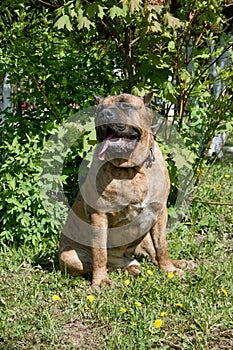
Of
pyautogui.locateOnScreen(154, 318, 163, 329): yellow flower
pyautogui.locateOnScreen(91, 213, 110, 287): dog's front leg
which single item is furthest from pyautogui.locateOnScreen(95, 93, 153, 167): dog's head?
pyautogui.locateOnScreen(154, 318, 163, 329): yellow flower

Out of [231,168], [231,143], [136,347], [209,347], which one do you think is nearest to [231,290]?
[209,347]

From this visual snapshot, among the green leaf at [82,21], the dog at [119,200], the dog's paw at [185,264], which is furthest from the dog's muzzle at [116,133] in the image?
the dog's paw at [185,264]

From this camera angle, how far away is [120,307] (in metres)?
4.05

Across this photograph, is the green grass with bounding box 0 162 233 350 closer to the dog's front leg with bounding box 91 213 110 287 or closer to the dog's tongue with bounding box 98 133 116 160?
the dog's front leg with bounding box 91 213 110 287

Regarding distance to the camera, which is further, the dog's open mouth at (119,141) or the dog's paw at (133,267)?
the dog's paw at (133,267)

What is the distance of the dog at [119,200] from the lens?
157 inches

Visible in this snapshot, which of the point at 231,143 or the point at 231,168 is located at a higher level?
the point at 231,168

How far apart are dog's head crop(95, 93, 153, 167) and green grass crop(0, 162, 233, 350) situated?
1.00 m

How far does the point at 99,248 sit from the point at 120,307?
0.52 meters

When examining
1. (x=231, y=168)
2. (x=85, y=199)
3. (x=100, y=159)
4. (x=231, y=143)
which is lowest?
(x=231, y=143)

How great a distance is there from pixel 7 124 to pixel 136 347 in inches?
116

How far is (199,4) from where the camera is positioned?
5094 millimetres

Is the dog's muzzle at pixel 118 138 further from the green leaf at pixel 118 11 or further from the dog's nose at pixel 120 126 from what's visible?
the green leaf at pixel 118 11

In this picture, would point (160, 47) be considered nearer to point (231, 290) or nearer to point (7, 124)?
point (7, 124)
